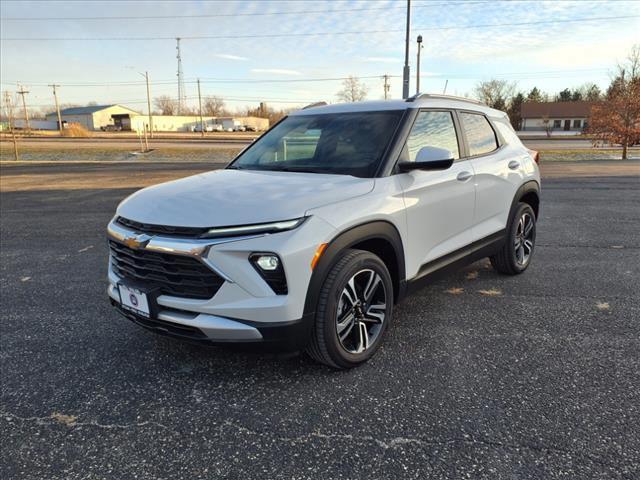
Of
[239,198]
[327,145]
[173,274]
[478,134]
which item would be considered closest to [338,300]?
[239,198]

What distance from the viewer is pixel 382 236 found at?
10.4 ft

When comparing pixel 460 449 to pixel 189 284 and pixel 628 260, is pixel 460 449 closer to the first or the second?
pixel 189 284

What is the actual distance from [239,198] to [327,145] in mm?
1223

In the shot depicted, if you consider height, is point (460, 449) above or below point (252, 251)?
below

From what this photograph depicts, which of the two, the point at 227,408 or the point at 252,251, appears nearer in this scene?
the point at 252,251

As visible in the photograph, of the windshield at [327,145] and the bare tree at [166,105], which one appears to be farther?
the bare tree at [166,105]

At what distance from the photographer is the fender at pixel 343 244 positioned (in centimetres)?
277

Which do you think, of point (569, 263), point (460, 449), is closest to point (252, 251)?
point (460, 449)

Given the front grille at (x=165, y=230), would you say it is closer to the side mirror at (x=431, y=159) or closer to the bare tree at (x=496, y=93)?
the side mirror at (x=431, y=159)

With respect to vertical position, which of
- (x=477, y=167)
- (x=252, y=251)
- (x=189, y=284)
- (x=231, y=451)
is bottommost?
(x=231, y=451)

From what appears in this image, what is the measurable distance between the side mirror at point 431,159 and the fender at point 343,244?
467mm

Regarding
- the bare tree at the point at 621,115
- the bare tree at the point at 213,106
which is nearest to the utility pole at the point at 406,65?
the bare tree at the point at 621,115

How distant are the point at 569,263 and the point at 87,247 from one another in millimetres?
6243

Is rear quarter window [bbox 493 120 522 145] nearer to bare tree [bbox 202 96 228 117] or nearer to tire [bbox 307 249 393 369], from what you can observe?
tire [bbox 307 249 393 369]
